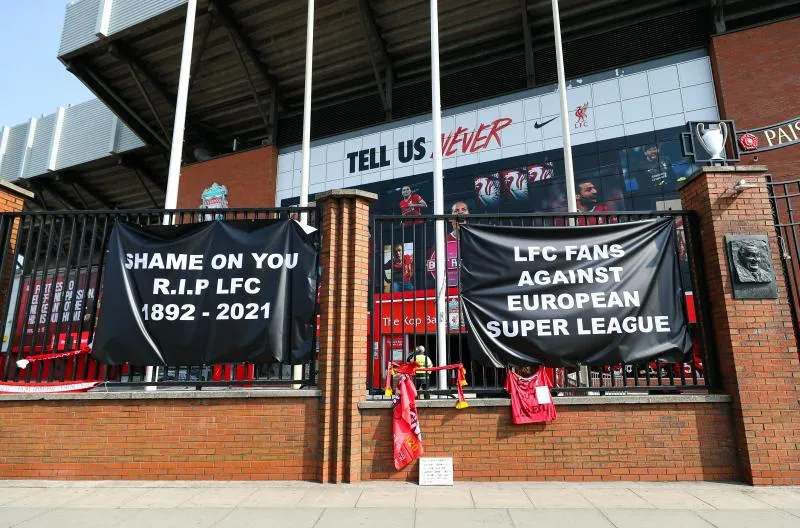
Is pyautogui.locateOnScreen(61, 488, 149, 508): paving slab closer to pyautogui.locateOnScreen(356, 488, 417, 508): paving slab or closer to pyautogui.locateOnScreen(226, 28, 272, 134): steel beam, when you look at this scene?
pyautogui.locateOnScreen(356, 488, 417, 508): paving slab

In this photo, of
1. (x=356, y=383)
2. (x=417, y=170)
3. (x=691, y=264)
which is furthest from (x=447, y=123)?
(x=356, y=383)

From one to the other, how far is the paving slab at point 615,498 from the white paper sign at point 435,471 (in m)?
1.49

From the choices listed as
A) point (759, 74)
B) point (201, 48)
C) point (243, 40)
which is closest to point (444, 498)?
point (759, 74)

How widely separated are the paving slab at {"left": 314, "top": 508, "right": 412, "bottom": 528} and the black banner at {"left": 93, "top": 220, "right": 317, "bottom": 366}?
205 centimetres

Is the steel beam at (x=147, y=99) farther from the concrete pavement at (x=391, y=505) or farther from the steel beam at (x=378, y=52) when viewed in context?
the concrete pavement at (x=391, y=505)

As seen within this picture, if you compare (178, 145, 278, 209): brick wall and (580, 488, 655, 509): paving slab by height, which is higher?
(178, 145, 278, 209): brick wall

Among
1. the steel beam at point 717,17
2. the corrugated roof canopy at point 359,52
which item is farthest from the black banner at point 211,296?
the steel beam at point 717,17

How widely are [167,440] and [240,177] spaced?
18199 millimetres

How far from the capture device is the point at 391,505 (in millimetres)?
4855

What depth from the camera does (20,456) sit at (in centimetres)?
588

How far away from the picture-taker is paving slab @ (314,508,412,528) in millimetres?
4305

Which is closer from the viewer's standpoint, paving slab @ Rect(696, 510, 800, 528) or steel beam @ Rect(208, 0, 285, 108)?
paving slab @ Rect(696, 510, 800, 528)

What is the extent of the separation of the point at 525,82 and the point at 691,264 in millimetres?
13419

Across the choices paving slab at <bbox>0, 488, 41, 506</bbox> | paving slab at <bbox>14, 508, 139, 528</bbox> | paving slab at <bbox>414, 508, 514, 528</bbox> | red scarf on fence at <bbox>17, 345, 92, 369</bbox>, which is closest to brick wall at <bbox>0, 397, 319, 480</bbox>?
paving slab at <bbox>0, 488, 41, 506</bbox>
